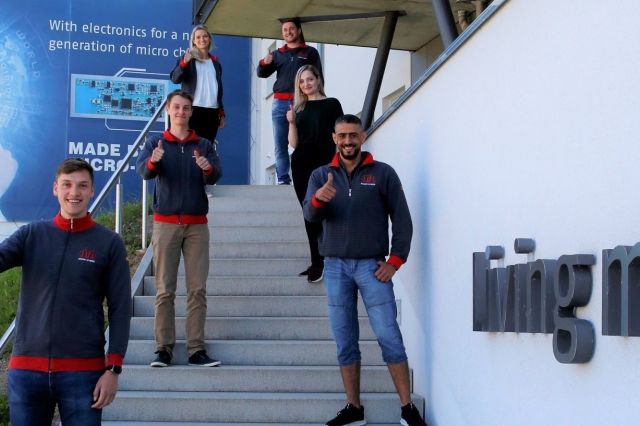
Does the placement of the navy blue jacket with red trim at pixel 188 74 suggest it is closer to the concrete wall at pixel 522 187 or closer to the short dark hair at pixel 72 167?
the concrete wall at pixel 522 187

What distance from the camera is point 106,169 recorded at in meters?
17.4

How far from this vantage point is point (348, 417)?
202 inches

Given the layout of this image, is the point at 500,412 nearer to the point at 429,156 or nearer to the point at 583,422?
the point at 583,422

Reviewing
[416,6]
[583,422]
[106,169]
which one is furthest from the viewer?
[106,169]

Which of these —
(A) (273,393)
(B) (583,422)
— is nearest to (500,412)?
(B) (583,422)

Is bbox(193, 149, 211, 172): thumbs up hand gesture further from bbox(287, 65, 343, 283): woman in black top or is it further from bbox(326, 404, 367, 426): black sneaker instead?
bbox(326, 404, 367, 426): black sneaker

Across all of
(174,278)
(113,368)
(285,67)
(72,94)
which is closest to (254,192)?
(285,67)

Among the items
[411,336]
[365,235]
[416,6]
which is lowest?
[411,336]

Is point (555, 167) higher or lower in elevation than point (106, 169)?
lower

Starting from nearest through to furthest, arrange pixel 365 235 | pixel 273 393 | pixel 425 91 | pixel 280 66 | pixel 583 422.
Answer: pixel 583 422 < pixel 365 235 < pixel 425 91 < pixel 273 393 < pixel 280 66

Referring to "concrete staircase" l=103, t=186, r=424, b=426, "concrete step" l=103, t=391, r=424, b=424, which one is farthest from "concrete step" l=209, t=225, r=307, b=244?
"concrete step" l=103, t=391, r=424, b=424

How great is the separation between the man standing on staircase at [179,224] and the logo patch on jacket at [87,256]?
7.07 feet

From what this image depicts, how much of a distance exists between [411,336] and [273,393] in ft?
3.12

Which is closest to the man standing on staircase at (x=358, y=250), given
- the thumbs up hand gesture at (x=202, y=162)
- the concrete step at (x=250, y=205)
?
the thumbs up hand gesture at (x=202, y=162)
